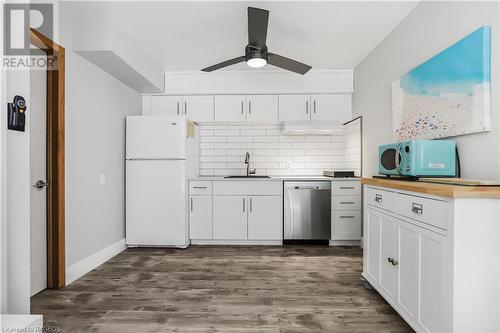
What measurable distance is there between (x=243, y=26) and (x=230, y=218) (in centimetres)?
241

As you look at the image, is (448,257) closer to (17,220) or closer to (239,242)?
(17,220)

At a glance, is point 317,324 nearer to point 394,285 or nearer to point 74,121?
point 394,285

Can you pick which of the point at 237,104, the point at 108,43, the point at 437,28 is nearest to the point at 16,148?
the point at 108,43

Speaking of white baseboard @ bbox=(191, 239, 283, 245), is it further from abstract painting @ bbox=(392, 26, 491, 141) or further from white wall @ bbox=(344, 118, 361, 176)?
abstract painting @ bbox=(392, 26, 491, 141)

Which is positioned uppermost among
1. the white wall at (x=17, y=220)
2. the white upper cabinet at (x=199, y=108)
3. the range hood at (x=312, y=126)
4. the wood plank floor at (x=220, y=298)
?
the white upper cabinet at (x=199, y=108)

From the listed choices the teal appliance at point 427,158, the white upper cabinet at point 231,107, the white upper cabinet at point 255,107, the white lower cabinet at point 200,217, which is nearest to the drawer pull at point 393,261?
the teal appliance at point 427,158

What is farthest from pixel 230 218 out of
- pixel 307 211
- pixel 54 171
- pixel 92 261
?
pixel 54 171

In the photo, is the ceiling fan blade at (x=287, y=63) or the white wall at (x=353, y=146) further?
the white wall at (x=353, y=146)

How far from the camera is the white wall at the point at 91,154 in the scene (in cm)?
277

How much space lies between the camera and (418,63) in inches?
102

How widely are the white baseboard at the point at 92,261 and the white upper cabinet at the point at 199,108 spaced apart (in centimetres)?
203

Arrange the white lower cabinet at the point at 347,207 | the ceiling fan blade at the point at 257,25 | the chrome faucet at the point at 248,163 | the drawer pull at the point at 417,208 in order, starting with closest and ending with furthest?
the drawer pull at the point at 417,208, the ceiling fan blade at the point at 257,25, the white lower cabinet at the point at 347,207, the chrome faucet at the point at 248,163

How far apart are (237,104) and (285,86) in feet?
2.51

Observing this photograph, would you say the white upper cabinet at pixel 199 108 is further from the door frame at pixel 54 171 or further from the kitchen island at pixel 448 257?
the kitchen island at pixel 448 257
